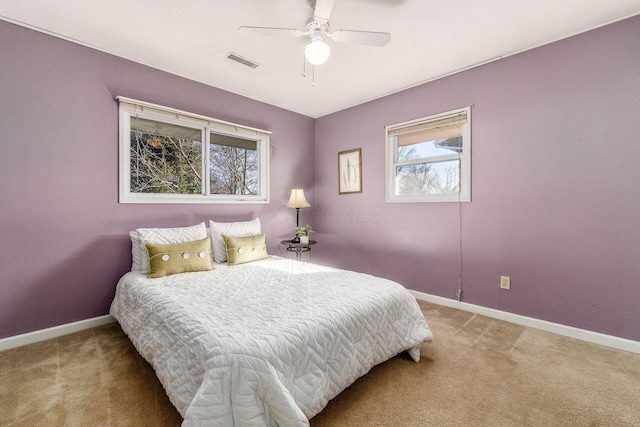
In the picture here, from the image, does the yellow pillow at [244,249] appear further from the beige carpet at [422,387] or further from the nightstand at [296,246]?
the beige carpet at [422,387]

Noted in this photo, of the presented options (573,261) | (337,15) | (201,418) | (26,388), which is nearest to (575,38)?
(573,261)

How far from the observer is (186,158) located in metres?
3.15

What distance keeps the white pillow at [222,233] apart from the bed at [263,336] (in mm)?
613

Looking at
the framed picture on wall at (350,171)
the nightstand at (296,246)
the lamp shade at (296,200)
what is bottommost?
the nightstand at (296,246)

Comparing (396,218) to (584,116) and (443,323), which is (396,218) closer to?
(443,323)

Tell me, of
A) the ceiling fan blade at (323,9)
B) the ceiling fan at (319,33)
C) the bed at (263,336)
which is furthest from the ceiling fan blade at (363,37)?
the bed at (263,336)

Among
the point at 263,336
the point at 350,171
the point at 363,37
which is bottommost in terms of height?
the point at 263,336

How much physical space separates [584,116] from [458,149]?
3.26 feet

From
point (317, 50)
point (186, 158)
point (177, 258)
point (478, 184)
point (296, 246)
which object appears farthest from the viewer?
point (296, 246)

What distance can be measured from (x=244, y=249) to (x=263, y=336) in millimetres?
1627

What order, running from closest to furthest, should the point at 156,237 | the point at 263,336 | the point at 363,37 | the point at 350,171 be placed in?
the point at 263,336
the point at 363,37
the point at 156,237
the point at 350,171

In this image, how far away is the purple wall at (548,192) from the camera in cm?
211

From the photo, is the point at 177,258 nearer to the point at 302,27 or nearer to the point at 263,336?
the point at 263,336

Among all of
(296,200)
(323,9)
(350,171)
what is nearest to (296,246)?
(296,200)
